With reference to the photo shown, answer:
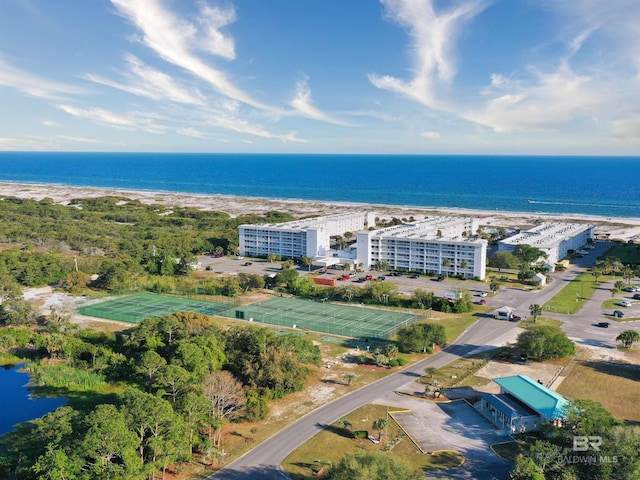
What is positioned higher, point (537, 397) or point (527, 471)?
point (527, 471)

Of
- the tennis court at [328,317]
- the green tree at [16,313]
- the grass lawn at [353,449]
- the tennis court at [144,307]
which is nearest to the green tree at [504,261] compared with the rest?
the tennis court at [328,317]

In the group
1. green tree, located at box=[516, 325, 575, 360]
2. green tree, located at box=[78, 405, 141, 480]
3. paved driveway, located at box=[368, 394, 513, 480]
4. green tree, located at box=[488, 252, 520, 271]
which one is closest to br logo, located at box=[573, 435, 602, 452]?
paved driveway, located at box=[368, 394, 513, 480]

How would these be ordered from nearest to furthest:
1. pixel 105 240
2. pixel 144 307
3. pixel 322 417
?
pixel 322 417, pixel 144 307, pixel 105 240

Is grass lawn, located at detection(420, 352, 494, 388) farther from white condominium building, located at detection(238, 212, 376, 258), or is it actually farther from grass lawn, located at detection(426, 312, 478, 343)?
white condominium building, located at detection(238, 212, 376, 258)

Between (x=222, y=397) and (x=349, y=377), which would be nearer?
(x=222, y=397)

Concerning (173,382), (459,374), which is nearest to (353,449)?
(173,382)

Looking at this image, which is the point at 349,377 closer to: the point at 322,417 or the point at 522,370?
the point at 322,417

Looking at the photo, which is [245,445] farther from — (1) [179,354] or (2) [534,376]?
(2) [534,376]
